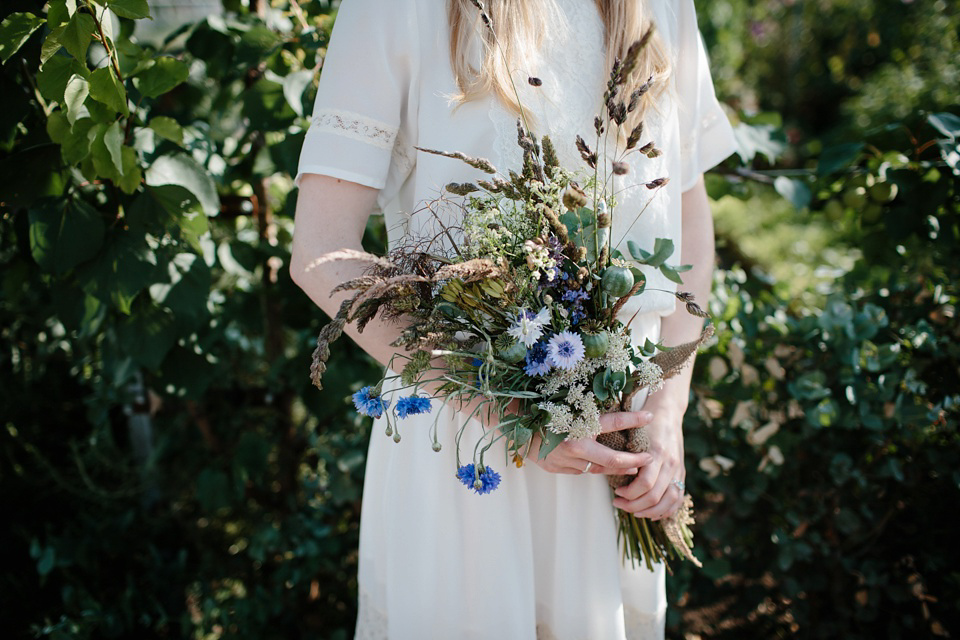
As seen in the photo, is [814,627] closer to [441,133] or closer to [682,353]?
[682,353]

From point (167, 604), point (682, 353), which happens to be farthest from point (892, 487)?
point (167, 604)

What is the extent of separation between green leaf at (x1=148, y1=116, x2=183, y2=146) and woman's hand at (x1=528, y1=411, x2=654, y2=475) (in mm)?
979

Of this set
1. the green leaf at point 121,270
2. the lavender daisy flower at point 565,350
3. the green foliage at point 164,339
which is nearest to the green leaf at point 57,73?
the green foliage at point 164,339

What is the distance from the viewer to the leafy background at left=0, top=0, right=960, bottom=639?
4.36 ft

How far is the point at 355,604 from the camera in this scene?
7.07 feet

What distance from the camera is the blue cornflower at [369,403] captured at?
2.86 ft

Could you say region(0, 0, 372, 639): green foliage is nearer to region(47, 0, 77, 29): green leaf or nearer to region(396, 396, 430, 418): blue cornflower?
region(47, 0, 77, 29): green leaf

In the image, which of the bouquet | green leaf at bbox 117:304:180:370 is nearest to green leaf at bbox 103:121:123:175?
green leaf at bbox 117:304:180:370

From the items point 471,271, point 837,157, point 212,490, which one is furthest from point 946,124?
point 212,490

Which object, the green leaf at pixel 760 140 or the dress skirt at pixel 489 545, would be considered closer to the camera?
the dress skirt at pixel 489 545

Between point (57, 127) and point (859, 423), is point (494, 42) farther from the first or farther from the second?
point (859, 423)

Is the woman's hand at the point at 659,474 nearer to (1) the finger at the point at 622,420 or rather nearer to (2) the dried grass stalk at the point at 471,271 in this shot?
(1) the finger at the point at 622,420

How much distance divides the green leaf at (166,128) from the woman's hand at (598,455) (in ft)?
3.21

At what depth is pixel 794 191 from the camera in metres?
1.84
